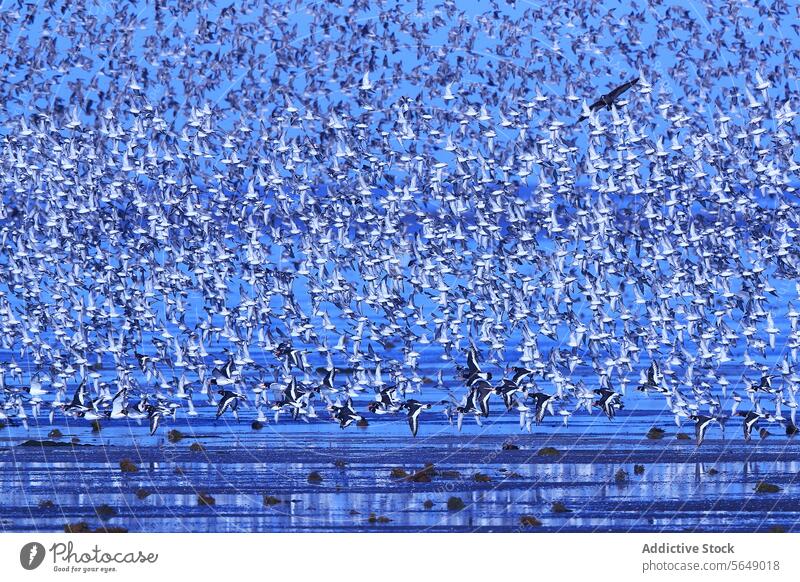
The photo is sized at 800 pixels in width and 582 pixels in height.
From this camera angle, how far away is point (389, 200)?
71.8 ft

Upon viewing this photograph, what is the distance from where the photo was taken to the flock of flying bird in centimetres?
2152

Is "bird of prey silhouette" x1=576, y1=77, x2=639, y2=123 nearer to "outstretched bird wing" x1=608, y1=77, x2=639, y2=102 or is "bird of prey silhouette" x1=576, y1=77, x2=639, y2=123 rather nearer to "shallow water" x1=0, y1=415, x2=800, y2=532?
"outstretched bird wing" x1=608, y1=77, x2=639, y2=102

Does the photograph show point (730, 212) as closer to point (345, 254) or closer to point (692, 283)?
point (692, 283)

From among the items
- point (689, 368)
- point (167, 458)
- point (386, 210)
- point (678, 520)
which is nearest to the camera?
point (678, 520)

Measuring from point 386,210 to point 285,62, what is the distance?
2932mm

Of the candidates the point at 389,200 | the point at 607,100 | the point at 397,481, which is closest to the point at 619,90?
the point at 607,100

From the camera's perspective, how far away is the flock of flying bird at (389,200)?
2152 cm

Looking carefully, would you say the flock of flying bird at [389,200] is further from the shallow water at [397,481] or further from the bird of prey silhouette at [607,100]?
the shallow water at [397,481]

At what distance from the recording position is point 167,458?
19.7 metres

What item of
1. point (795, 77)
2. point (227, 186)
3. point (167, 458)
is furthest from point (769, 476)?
point (227, 186)

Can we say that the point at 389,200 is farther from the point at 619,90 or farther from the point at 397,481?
the point at 397,481

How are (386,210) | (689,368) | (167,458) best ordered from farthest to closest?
(386,210)
(689,368)
(167,458)

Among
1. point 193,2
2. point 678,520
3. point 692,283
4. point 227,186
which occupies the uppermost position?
point 193,2

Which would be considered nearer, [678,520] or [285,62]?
[678,520]
